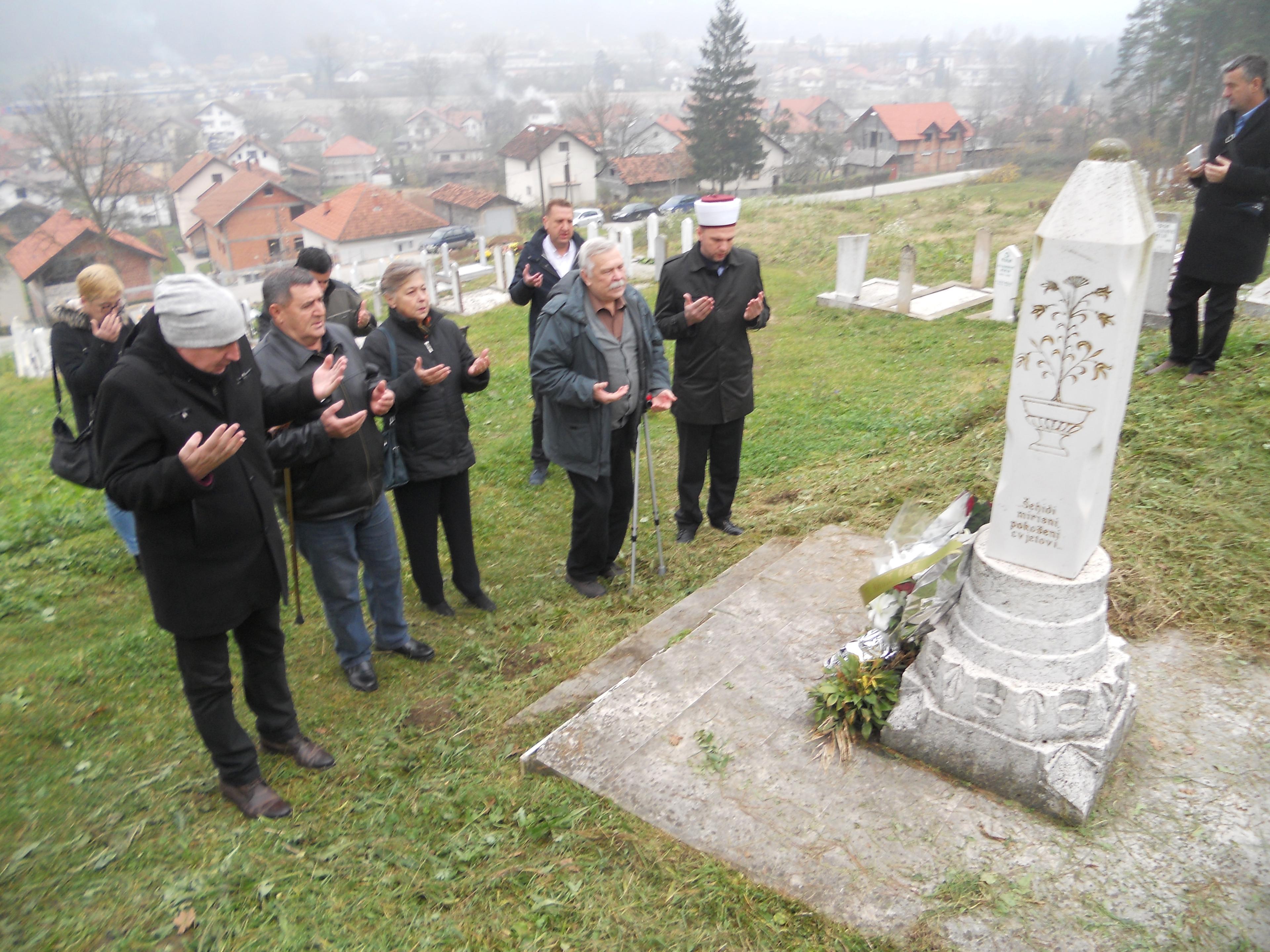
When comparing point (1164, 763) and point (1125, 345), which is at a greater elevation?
point (1125, 345)

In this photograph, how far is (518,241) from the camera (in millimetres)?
30469

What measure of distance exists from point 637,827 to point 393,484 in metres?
2.22

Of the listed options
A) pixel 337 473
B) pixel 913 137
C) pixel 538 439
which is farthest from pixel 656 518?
pixel 913 137

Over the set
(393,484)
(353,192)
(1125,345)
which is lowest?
(353,192)

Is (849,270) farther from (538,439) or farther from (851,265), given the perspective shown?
(538,439)

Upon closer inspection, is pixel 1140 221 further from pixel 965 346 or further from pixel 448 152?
pixel 448 152

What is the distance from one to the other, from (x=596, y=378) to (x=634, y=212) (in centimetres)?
4026

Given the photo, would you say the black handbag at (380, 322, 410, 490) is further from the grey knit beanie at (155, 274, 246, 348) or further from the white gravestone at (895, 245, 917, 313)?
the white gravestone at (895, 245, 917, 313)

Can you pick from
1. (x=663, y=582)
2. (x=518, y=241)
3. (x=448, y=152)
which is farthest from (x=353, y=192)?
(x=663, y=582)

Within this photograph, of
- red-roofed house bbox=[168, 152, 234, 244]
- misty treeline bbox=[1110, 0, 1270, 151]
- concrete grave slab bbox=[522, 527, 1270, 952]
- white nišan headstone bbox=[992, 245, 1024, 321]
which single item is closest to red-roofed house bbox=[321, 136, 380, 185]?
red-roofed house bbox=[168, 152, 234, 244]

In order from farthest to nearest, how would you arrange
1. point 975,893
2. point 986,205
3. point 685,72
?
1. point 685,72
2. point 986,205
3. point 975,893

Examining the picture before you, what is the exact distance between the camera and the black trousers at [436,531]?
466 centimetres

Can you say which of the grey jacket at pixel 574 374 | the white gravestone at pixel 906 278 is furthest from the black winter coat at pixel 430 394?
the white gravestone at pixel 906 278

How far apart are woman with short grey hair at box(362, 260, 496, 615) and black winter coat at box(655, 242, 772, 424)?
1.34m
